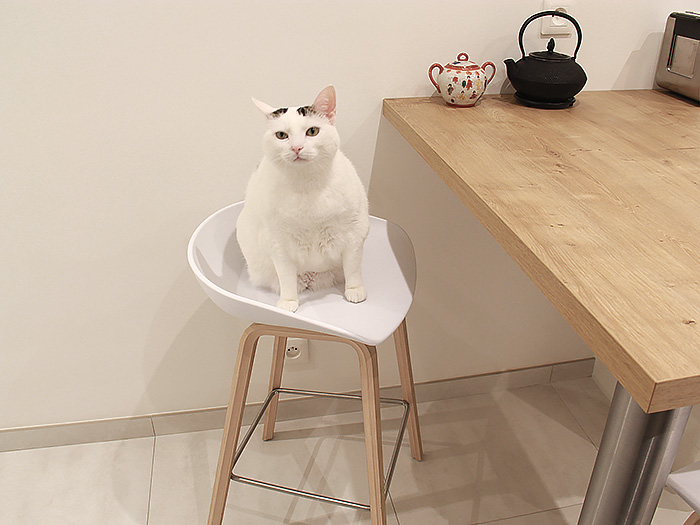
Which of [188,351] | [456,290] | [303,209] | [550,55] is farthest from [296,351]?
[550,55]

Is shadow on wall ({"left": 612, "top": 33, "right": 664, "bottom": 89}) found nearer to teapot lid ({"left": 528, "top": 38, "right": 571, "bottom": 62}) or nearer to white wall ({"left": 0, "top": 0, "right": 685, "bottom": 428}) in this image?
white wall ({"left": 0, "top": 0, "right": 685, "bottom": 428})

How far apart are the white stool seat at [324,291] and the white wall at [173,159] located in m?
0.27

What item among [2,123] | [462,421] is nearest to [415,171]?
[462,421]

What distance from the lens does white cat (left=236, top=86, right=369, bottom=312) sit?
1007 millimetres

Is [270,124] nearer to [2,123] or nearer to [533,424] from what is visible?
[2,123]

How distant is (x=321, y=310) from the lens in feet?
3.71

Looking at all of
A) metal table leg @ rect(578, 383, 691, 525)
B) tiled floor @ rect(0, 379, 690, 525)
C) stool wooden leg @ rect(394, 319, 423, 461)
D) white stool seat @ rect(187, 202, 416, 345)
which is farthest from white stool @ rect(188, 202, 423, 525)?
metal table leg @ rect(578, 383, 691, 525)

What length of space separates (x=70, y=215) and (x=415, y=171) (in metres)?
0.90

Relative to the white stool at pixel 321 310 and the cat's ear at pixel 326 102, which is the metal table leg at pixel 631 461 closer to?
the white stool at pixel 321 310

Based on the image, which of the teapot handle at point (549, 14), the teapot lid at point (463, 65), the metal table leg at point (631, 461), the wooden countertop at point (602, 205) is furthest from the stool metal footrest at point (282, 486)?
the teapot handle at point (549, 14)

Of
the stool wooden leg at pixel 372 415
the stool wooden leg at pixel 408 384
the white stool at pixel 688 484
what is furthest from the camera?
the stool wooden leg at pixel 408 384

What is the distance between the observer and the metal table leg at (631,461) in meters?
0.75

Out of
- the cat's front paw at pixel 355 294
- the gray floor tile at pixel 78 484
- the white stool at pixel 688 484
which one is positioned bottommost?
the gray floor tile at pixel 78 484

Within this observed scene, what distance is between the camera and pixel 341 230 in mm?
1090
